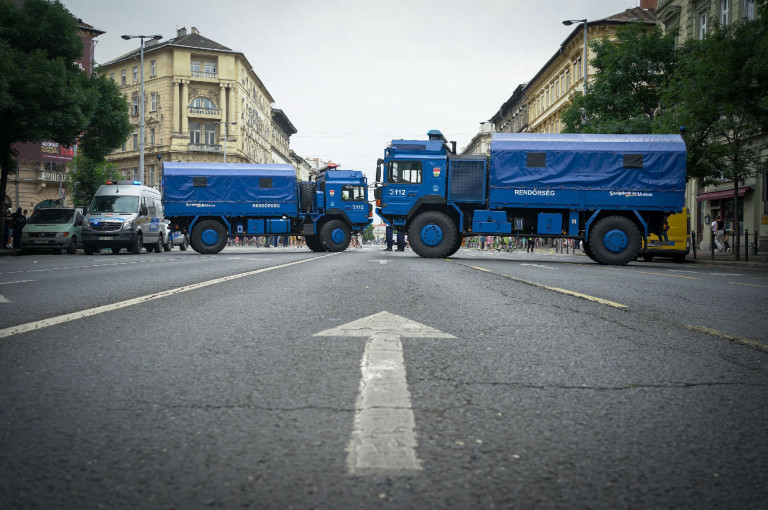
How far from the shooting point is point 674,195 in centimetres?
1786

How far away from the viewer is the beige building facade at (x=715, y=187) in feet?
90.7

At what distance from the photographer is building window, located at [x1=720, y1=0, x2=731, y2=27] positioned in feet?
95.8

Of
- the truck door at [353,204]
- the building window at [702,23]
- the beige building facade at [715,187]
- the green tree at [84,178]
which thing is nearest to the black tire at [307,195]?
the truck door at [353,204]

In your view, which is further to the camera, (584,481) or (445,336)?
(445,336)

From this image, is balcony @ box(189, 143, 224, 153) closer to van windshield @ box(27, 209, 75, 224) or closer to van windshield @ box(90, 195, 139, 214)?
van windshield @ box(27, 209, 75, 224)

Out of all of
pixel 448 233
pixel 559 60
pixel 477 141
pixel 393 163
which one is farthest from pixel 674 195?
pixel 477 141

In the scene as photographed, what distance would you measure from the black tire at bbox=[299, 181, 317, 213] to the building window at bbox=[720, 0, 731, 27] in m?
19.6

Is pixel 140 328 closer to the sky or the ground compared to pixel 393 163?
closer to the ground

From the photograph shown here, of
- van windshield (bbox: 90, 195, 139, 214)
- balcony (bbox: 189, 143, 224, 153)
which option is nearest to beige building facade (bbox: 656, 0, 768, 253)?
van windshield (bbox: 90, 195, 139, 214)

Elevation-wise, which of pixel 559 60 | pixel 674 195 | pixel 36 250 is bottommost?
pixel 36 250

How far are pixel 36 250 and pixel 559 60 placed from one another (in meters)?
46.5

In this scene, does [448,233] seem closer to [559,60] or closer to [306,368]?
[306,368]

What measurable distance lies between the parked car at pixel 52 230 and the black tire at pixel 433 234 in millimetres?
12768

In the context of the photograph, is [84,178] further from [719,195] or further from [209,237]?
[719,195]
